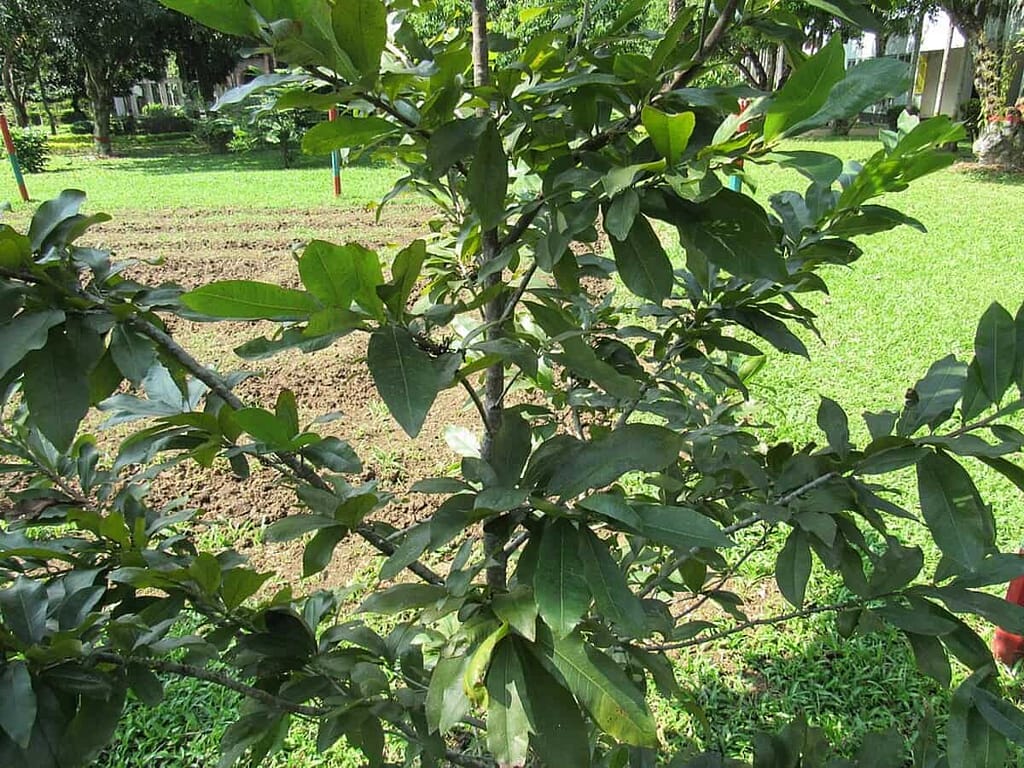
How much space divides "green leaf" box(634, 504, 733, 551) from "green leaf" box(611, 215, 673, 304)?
0.18 meters

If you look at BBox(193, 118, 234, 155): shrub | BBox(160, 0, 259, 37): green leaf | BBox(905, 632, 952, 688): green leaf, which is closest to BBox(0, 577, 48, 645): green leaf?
BBox(160, 0, 259, 37): green leaf

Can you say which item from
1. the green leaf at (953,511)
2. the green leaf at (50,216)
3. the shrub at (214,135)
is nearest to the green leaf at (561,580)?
the green leaf at (953,511)

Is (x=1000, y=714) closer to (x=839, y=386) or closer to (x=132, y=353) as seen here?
(x=132, y=353)

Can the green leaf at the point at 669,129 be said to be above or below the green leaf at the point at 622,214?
above

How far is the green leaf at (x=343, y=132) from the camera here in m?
0.65

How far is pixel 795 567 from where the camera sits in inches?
32.6

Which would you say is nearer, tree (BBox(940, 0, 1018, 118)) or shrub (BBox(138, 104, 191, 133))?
tree (BBox(940, 0, 1018, 118))

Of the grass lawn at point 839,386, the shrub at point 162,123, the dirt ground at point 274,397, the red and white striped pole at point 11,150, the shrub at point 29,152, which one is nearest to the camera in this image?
the grass lawn at point 839,386

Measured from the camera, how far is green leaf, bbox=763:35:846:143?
19.7 inches

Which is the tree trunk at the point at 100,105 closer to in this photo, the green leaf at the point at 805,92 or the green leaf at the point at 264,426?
the green leaf at the point at 264,426

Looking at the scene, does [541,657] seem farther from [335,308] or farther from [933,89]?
[933,89]

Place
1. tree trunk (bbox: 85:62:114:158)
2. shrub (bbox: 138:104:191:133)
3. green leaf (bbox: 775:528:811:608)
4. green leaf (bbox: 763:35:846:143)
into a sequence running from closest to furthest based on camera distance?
green leaf (bbox: 763:35:846:143) → green leaf (bbox: 775:528:811:608) → tree trunk (bbox: 85:62:114:158) → shrub (bbox: 138:104:191:133)

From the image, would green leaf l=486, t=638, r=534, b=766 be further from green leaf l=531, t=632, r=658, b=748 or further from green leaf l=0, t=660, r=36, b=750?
green leaf l=0, t=660, r=36, b=750

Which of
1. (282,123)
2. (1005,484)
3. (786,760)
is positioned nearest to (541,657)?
(786,760)
